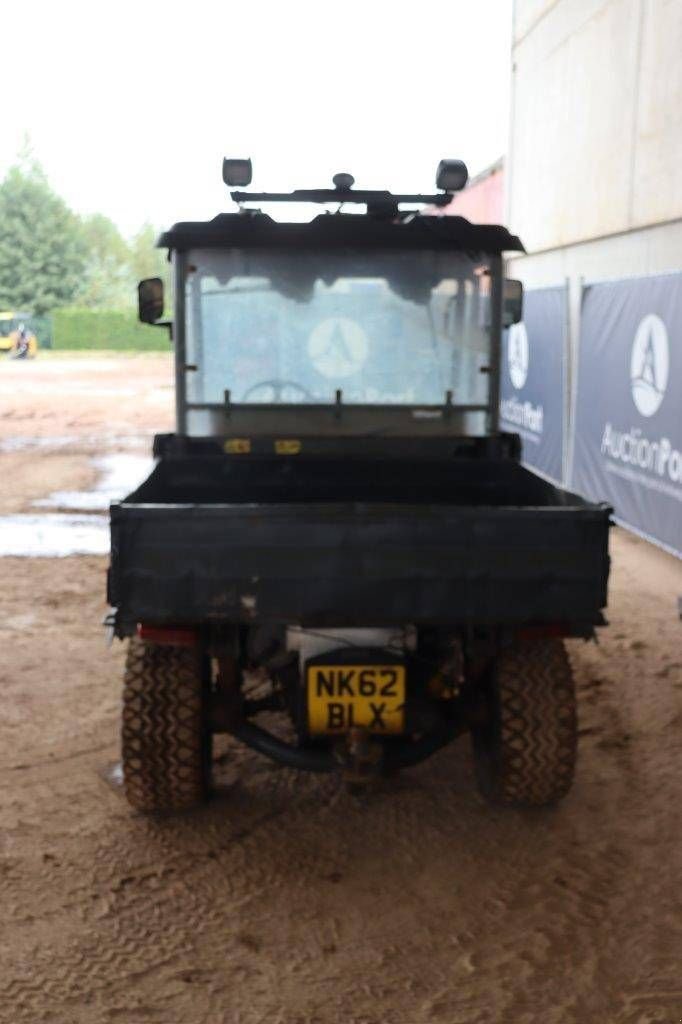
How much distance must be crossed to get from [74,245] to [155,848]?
180 feet

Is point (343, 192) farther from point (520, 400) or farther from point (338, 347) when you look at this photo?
point (520, 400)

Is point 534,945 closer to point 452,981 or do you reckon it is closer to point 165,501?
point 452,981

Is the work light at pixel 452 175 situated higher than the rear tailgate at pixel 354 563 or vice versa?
the work light at pixel 452 175

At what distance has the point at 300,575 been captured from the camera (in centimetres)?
356

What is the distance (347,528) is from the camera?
140 inches

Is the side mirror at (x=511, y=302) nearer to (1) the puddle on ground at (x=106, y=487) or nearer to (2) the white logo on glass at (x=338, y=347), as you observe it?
(2) the white logo on glass at (x=338, y=347)

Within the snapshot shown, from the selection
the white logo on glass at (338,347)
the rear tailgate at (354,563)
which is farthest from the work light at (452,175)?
the rear tailgate at (354,563)

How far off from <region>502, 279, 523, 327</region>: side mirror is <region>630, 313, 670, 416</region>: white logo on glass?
142 inches

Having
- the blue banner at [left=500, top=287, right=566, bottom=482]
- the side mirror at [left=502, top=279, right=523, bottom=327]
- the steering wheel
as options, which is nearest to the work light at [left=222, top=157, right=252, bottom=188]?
the steering wheel

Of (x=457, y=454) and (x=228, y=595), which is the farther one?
(x=457, y=454)

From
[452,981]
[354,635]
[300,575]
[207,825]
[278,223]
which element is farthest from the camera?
[278,223]

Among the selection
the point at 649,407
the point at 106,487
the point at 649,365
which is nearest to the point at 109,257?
the point at 106,487

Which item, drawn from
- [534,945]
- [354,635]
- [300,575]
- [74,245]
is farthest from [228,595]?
[74,245]

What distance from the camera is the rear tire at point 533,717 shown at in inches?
159
